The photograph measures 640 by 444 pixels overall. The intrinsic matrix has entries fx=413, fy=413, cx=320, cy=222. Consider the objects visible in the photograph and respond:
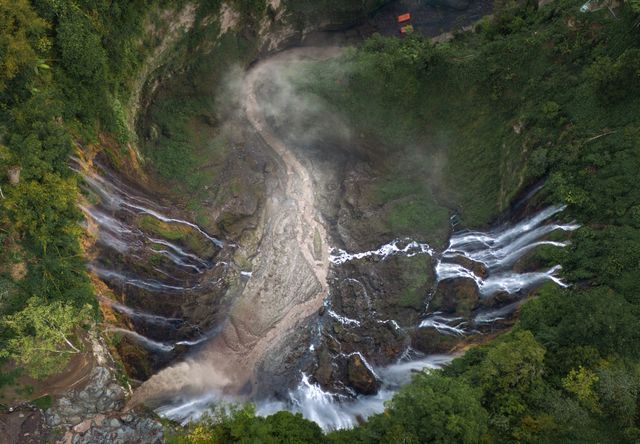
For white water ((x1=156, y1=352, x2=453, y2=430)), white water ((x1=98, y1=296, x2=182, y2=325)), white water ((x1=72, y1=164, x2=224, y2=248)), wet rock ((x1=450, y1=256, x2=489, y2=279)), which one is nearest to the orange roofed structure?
wet rock ((x1=450, y1=256, x2=489, y2=279))

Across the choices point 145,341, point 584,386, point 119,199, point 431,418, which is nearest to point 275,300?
point 145,341

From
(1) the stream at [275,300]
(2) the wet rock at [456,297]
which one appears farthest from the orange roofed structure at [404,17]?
(2) the wet rock at [456,297]

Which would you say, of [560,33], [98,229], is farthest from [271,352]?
[560,33]

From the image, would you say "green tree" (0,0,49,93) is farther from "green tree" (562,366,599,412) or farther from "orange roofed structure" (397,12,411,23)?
"orange roofed structure" (397,12,411,23)

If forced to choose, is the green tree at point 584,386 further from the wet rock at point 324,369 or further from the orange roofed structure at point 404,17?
the orange roofed structure at point 404,17

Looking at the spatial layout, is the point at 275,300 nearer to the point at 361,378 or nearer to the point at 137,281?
the point at 361,378
